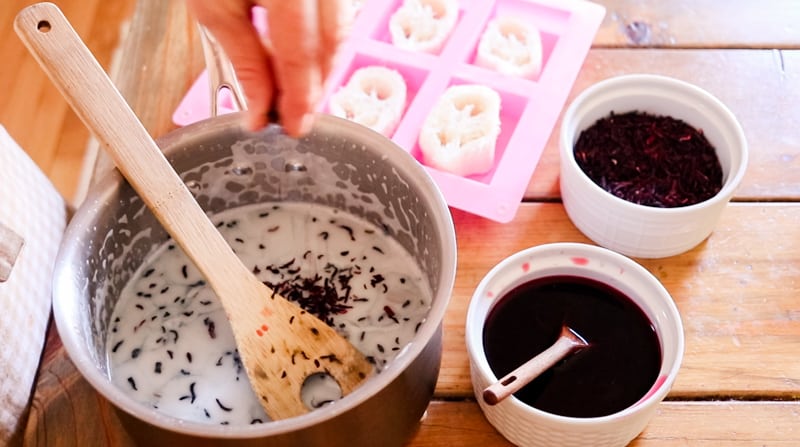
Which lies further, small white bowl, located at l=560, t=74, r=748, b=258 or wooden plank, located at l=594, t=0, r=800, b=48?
wooden plank, located at l=594, t=0, r=800, b=48

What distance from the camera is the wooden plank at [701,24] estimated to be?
1.11 meters

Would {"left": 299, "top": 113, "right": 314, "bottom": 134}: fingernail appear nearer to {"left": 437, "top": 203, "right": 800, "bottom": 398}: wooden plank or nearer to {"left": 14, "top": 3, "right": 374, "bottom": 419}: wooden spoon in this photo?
{"left": 14, "top": 3, "right": 374, "bottom": 419}: wooden spoon

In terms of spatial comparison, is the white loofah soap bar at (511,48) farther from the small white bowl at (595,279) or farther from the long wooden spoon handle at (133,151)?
the long wooden spoon handle at (133,151)

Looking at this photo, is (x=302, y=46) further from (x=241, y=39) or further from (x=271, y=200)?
(x=271, y=200)

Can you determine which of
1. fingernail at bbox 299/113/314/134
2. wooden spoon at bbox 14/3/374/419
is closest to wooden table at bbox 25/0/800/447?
wooden spoon at bbox 14/3/374/419

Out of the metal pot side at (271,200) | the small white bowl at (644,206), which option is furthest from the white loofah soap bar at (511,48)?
the metal pot side at (271,200)

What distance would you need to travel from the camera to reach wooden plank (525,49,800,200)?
3.23 ft

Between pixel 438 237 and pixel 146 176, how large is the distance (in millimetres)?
252

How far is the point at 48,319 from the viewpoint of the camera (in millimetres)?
888

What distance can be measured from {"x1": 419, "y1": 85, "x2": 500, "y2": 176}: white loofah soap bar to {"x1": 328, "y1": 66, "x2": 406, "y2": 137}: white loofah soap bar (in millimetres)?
45

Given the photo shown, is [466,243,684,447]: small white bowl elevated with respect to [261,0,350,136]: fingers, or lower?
lower

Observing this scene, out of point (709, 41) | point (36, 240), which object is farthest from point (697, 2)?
point (36, 240)

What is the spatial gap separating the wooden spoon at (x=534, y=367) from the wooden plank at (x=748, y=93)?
24 cm

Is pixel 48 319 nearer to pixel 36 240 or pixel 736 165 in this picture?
pixel 36 240
